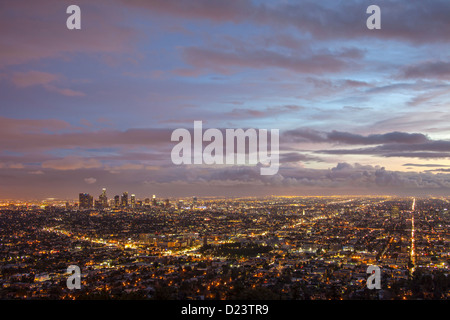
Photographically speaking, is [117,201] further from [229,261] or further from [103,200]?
[229,261]

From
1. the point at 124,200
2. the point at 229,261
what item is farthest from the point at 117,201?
the point at 229,261

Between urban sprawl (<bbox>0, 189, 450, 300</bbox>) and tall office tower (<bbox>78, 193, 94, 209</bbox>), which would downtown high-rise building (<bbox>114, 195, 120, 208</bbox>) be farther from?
urban sprawl (<bbox>0, 189, 450, 300</bbox>)

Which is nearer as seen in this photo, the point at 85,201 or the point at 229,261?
the point at 229,261

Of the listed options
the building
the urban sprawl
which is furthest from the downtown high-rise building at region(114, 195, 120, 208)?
the urban sprawl

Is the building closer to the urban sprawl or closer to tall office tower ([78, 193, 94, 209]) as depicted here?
tall office tower ([78, 193, 94, 209])

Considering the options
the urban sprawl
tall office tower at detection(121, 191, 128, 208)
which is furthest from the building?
the urban sprawl

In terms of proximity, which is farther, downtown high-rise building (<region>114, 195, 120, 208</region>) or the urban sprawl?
downtown high-rise building (<region>114, 195, 120, 208</region>)

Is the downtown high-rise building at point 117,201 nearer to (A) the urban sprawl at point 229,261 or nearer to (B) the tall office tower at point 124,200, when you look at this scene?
(B) the tall office tower at point 124,200
